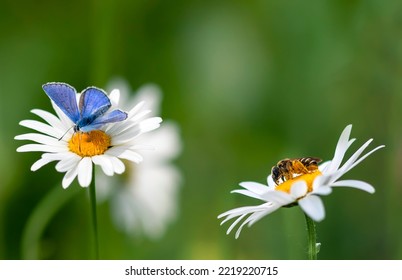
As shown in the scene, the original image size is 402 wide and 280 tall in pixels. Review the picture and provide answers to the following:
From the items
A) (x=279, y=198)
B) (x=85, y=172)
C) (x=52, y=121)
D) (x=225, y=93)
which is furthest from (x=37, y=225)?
(x=225, y=93)

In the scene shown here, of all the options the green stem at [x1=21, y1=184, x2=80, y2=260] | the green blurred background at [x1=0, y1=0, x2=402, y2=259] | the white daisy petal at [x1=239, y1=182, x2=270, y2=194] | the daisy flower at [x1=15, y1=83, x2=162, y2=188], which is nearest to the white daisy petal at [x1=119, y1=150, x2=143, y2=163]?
the daisy flower at [x1=15, y1=83, x2=162, y2=188]

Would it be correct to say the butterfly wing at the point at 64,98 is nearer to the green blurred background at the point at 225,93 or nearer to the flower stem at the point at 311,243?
the flower stem at the point at 311,243

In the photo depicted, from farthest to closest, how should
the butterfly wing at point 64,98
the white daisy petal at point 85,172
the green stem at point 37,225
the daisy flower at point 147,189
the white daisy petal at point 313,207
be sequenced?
the daisy flower at point 147,189 < the green stem at point 37,225 < the butterfly wing at point 64,98 < the white daisy petal at point 85,172 < the white daisy petal at point 313,207

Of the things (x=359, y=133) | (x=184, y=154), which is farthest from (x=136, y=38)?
(x=359, y=133)

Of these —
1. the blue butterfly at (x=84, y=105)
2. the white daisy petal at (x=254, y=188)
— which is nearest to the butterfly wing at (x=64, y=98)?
the blue butterfly at (x=84, y=105)

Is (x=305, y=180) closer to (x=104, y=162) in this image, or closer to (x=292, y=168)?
(x=292, y=168)

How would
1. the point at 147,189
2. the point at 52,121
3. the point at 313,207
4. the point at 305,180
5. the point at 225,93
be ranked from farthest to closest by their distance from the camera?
the point at 225,93 < the point at 147,189 < the point at 52,121 < the point at 305,180 < the point at 313,207
